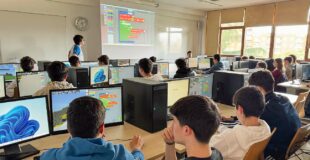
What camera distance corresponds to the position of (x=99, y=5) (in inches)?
238

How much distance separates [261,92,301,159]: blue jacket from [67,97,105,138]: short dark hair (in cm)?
154

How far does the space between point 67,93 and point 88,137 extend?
0.79m

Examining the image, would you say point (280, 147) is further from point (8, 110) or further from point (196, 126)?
point (8, 110)

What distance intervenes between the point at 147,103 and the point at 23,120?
0.91m

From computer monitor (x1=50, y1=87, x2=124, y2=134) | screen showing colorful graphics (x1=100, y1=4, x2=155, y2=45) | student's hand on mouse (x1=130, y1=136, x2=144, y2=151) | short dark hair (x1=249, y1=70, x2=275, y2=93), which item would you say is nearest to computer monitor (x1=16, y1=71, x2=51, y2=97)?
computer monitor (x1=50, y1=87, x2=124, y2=134)

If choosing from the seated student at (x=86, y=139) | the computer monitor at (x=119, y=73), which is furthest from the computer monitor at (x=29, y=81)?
the seated student at (x=86, y=139)

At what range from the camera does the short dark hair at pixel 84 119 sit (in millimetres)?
1055

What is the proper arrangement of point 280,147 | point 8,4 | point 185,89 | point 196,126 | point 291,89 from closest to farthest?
point 196,126 < point 280,147 < point 185,89 < point 8,4 < point 291,89

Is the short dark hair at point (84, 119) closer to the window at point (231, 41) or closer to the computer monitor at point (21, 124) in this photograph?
the computer monitor at point (21, 124)

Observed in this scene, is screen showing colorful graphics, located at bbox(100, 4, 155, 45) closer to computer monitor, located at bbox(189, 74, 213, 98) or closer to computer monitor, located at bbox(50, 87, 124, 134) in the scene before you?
computer monitor, located at bbox(189, 74, 213, 98)

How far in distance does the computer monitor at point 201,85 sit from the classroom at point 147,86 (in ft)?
0.04

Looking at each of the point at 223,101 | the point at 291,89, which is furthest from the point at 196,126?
the point at 291,89

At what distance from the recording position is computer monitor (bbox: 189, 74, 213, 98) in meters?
2.58

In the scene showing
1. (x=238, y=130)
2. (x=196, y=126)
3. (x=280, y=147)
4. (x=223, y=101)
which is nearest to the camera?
(x=196, y=126)
